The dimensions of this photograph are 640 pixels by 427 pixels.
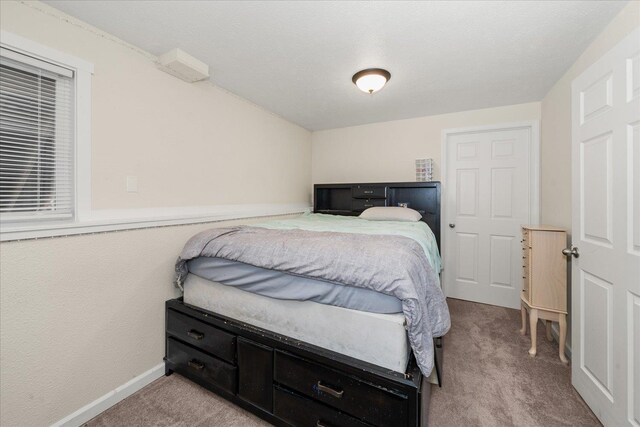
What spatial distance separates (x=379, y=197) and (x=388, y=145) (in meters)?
0.76

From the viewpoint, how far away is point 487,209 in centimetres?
315

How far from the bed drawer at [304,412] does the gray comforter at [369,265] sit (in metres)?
0.46

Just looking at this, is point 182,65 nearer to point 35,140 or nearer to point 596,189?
point 35,140

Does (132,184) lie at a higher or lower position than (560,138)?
lower

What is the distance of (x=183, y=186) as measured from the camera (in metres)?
2.16

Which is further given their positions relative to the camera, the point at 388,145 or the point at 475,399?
the point at 388,145

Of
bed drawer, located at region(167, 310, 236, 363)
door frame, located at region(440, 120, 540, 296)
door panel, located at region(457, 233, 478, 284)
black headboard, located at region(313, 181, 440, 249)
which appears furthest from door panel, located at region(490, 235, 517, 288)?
bed drawer, located at region(167, 310, 236, 363)

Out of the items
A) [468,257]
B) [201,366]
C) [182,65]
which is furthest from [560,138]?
[201,366]

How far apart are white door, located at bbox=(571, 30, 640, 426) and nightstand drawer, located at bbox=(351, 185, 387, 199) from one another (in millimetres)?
1909

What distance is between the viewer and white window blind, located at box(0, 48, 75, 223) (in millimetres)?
1347

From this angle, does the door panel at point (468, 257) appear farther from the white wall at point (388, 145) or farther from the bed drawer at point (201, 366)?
the bed drawer at point (201, 366)

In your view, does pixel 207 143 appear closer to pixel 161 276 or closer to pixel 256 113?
pixel 256 113

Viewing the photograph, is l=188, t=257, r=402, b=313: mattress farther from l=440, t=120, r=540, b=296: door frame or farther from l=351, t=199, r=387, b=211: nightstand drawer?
l=440, t=120, r=540, b=296: door frame

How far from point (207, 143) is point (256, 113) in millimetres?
847
